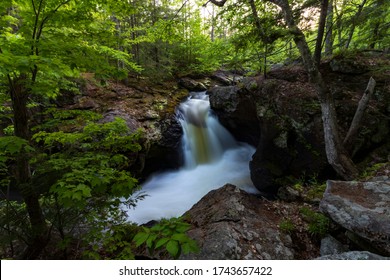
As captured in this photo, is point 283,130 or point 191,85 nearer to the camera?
point 283,130

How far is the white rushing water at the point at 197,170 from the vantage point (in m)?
7.89

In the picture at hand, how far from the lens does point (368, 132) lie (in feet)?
20.2

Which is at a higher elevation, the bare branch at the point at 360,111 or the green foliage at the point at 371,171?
the bare branch at the point at 360,111

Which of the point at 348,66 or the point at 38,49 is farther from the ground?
the point at 348,66

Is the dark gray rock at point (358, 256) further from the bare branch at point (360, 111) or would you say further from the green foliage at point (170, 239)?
the bare branch at point (360, 111)

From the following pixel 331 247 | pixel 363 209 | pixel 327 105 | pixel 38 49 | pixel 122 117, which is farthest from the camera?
pixel 122 117

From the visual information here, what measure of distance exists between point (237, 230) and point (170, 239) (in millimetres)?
2318

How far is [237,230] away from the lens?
3.64 meters

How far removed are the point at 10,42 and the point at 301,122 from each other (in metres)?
7.13

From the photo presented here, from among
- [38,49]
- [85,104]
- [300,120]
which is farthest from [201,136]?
[38,49]

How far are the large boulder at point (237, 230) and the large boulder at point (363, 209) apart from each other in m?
0.90

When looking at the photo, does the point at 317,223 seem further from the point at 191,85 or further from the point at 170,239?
the point at 191,85

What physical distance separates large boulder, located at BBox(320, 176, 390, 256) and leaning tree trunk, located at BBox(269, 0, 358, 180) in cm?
140

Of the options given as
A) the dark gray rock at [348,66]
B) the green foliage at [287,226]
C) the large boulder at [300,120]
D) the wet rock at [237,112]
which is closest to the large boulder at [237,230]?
the green foliage at [287,226]
